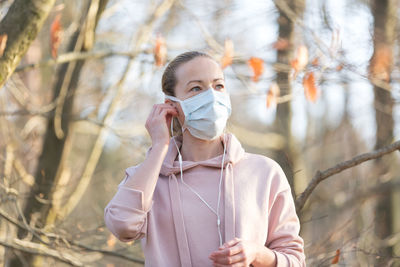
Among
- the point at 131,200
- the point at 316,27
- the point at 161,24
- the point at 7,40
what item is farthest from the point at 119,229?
the point at 161,24

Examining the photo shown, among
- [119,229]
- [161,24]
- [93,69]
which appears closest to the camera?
[119,229]

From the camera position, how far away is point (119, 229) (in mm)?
2568

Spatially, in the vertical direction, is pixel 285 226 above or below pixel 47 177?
above

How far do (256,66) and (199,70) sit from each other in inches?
141

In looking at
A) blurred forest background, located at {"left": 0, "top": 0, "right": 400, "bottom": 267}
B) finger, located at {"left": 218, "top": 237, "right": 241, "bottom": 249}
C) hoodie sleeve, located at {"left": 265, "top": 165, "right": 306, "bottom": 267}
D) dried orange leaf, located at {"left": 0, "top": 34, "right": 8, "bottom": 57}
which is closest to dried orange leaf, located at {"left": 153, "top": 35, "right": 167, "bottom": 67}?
blurred forest background, located at {"left": 0, "top": 0, "right": 400, "bottom": 267}

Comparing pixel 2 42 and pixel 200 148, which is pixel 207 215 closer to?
pixel 200 148

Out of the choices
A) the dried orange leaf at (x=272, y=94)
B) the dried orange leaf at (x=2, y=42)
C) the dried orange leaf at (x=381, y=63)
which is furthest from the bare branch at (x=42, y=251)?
the dried orange leaf at (x=381, y=63)

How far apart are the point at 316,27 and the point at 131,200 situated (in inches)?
170

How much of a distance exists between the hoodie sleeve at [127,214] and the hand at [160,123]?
0.30 metres

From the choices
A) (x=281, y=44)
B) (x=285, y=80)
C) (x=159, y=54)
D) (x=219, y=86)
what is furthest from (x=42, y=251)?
(x=281, y=44)

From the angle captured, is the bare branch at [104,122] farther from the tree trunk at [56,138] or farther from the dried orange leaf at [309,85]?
the dried orange leaf at [309,85]

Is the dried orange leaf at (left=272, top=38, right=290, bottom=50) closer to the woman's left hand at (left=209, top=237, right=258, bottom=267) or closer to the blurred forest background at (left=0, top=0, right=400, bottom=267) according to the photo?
the blurred forest background at (left=0, top=0, right=400, bottom=267)

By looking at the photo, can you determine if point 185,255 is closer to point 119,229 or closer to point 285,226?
point 119,229

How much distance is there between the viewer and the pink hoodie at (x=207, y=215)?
2582mm
